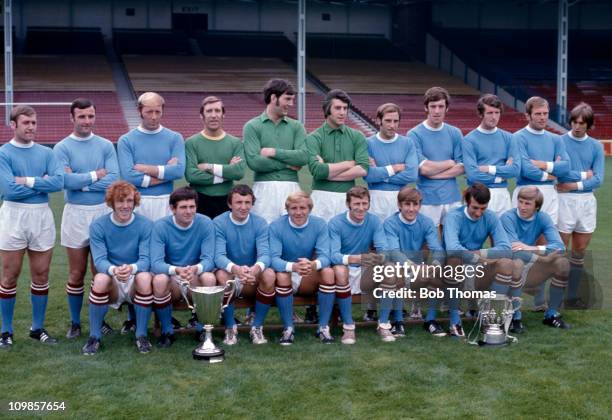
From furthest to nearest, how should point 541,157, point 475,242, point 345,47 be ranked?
point 345,47 → point 541,157 → point 475,242

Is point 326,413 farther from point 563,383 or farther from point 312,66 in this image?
point 312,66

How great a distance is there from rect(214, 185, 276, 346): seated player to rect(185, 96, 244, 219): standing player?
0.30 meters

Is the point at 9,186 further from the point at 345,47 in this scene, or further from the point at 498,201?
the point at 345,47

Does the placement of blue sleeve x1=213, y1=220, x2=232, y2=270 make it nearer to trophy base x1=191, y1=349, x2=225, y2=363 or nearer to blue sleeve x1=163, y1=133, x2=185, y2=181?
blue sleeve x1=163, y1=133, x2=185, y2=181

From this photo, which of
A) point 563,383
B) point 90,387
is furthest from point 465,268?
point 90,387

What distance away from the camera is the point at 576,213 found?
7617 millimetres

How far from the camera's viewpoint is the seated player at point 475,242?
6562 millimetres

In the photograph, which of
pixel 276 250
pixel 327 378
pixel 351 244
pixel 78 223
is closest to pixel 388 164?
pixel 351 244

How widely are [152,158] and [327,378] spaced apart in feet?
7.44

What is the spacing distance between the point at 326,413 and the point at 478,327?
2.27m

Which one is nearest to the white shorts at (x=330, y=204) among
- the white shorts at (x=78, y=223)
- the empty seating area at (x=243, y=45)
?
the white shorts at (x=78, y=223)

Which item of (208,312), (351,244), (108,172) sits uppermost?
(108,172)

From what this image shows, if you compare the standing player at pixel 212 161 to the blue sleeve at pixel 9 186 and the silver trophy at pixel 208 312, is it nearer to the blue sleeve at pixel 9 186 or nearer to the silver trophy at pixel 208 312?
the silver trophy at pixel 208 312

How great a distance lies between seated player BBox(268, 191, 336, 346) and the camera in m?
6.39
